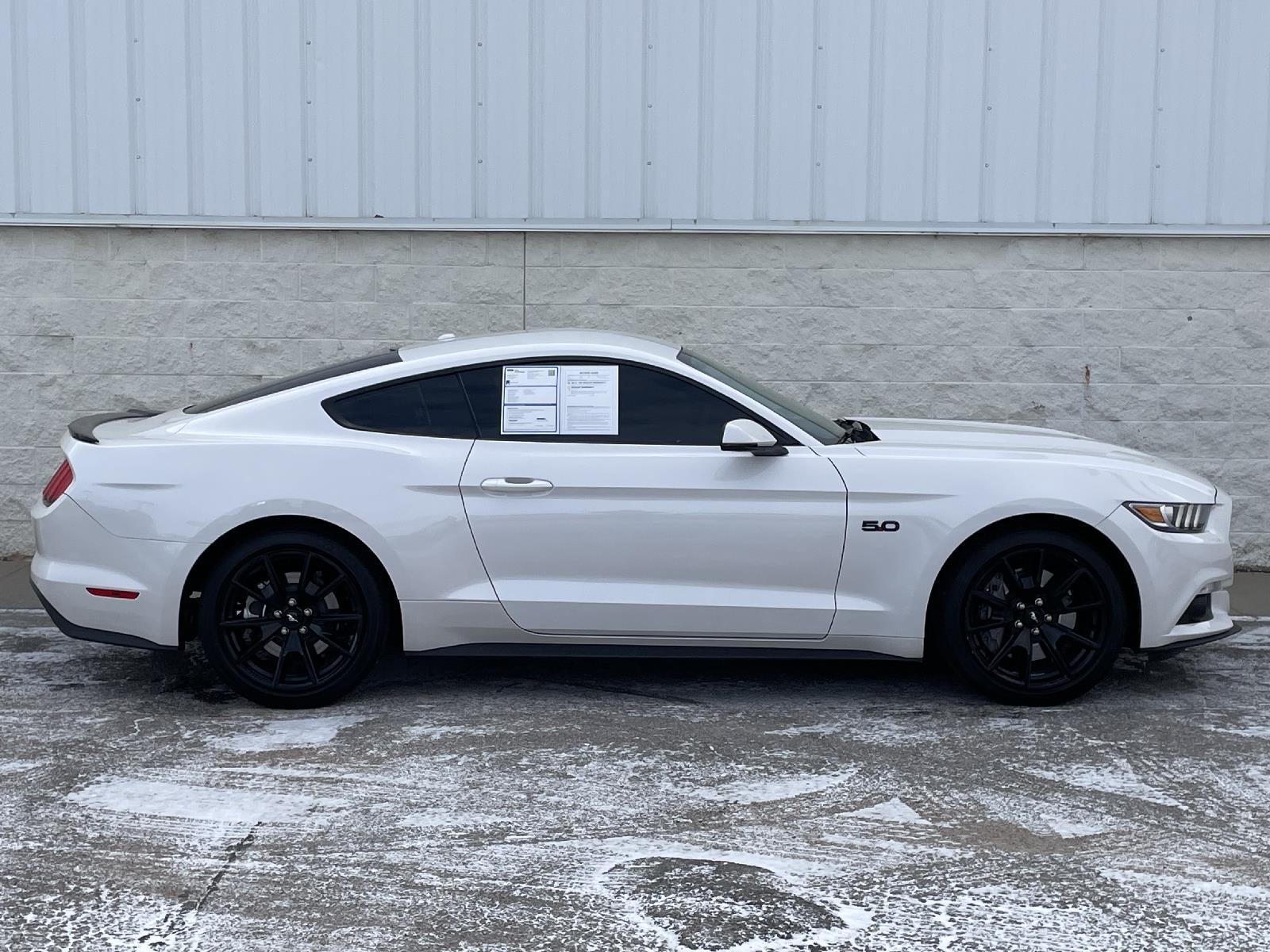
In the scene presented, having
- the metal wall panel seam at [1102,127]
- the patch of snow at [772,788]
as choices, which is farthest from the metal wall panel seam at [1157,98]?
the patch of snow at [772,788]

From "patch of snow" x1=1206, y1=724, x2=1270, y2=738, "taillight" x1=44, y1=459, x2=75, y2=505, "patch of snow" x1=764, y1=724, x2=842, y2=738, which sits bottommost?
"patch of snow" x1=1206, y1=724, x2=1270, y2=738

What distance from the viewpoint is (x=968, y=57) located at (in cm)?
879

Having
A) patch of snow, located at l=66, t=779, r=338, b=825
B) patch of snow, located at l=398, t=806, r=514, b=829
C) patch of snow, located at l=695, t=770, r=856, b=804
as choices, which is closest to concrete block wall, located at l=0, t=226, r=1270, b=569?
patch of snow, located at l=695, t=770, r=856, b=804

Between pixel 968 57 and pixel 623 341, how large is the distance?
4237mm

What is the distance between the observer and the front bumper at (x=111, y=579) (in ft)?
17.7

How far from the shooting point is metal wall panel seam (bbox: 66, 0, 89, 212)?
8820mm

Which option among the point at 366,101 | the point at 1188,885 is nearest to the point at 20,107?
the point at 366,101

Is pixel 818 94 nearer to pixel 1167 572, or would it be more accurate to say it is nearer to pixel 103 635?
pixel 1167 572

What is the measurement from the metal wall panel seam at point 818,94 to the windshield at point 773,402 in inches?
129

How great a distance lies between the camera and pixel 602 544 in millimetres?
5391

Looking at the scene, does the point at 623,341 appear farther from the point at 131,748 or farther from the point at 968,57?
the point at 968,57

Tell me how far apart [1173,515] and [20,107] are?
7.35m

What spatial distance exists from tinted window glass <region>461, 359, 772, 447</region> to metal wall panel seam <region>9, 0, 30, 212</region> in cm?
488

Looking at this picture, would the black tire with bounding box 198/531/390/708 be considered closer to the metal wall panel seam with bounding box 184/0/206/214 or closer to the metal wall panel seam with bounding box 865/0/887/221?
the metal wall panel seam with bounding box 184/0/206/214
